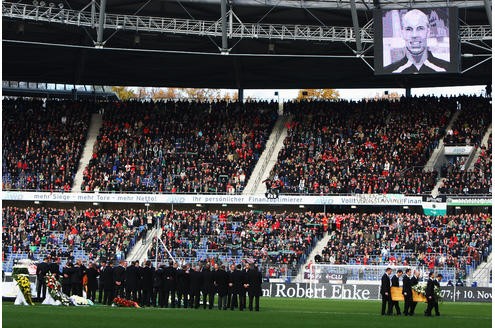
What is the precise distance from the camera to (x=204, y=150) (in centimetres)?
5609

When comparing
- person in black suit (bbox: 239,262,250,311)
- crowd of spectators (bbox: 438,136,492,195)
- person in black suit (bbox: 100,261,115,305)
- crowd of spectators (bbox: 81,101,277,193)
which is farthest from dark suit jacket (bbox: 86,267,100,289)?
crowd of spectators (bbox: 438,136,492,195)

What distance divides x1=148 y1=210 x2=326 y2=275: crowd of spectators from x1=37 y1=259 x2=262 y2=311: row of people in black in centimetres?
1463

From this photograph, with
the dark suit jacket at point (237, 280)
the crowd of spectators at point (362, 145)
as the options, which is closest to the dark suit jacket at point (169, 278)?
the dark suit jacket at point (237, 280)

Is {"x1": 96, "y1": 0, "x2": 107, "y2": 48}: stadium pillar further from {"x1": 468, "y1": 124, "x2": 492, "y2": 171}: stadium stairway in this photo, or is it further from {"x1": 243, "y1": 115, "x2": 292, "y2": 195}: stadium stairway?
{"x1": 468, "y1": 124, "x2": 492, "y2": 171}: stadium stairway

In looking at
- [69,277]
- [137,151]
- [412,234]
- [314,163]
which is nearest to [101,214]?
[137,151]

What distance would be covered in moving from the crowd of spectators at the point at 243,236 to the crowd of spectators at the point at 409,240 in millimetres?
1221

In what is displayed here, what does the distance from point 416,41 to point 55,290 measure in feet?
76.8

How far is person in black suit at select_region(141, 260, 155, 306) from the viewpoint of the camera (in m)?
29.5

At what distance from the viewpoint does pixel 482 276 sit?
4225cm

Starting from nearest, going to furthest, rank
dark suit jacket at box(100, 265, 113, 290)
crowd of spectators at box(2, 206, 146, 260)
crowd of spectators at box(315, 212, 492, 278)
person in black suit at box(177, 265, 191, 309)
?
person in black suit at box(177, 265, 191, 309)
dark suit jacket at box(100, 265, 113, 290)
crowd of spectators at box(315, 212, 492, 278)
crowd of spectators at box(2, 206, 146, 260)

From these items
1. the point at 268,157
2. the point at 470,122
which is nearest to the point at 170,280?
the point at 268,157

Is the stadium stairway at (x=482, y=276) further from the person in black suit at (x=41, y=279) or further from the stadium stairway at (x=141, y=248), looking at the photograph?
the person in black suit at (x=41, y=279)

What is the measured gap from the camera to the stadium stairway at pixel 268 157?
2084 inches

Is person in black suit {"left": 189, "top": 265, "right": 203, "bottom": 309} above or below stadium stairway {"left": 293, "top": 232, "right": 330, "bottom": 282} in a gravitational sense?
below
